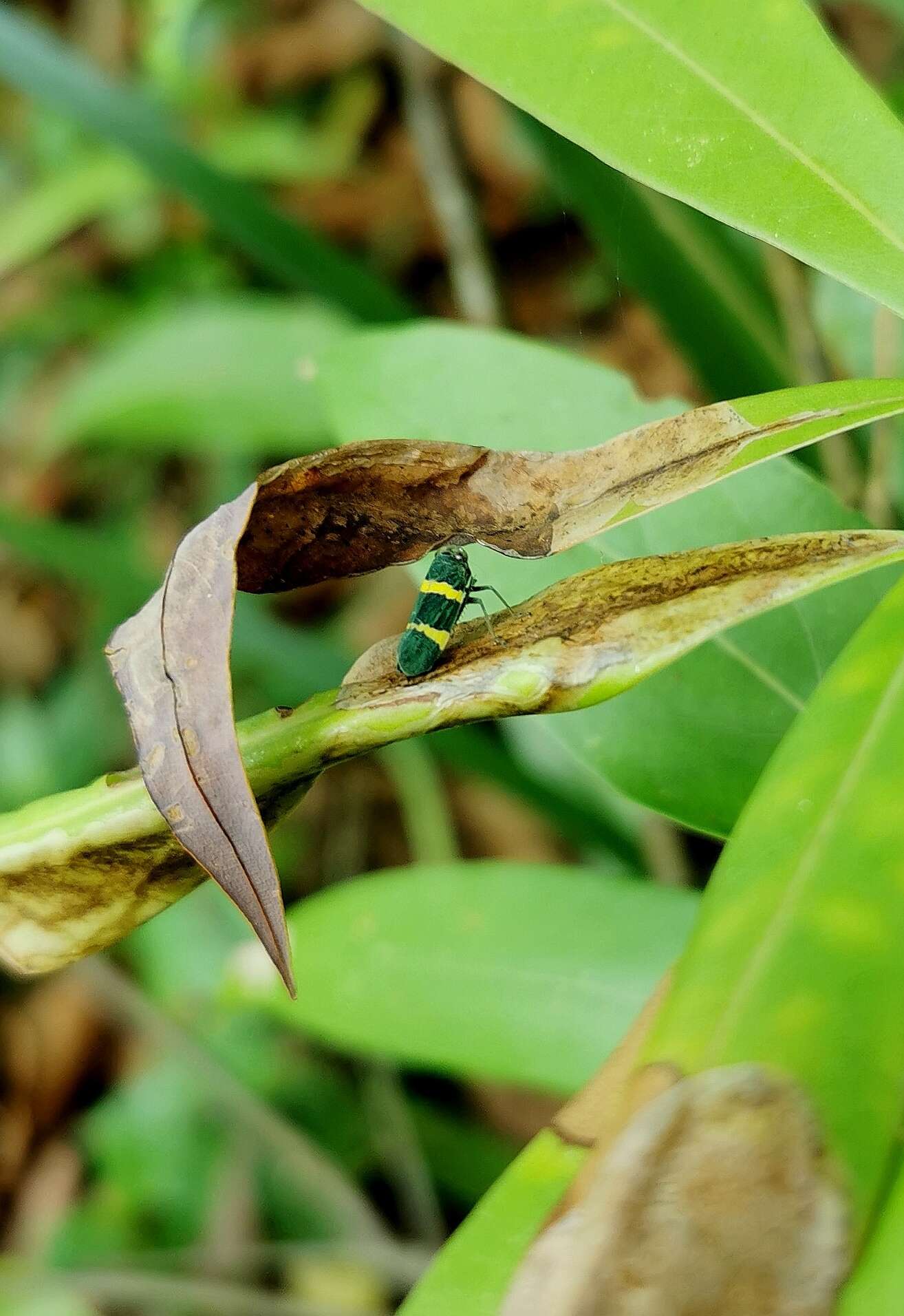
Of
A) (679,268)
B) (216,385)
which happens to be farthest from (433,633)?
(216,385)

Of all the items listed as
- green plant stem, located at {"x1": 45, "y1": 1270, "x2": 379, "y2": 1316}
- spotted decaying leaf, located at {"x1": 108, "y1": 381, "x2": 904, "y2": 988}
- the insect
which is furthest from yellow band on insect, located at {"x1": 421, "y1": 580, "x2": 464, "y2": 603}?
green plant stem, located at {"x1": 45, "y1": 1270, "x2": 379, "y2": 1316}

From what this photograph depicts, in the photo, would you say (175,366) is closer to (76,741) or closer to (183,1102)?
(76,741)

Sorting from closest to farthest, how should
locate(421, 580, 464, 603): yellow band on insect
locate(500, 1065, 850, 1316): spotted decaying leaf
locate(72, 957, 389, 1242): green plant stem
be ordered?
locate(500, 1065, 850, 1316): spotted decaying leaf → locate(421, 580, 464, 603): yellow band on insect → locate(72, 957, 389, 1242): green plant stem

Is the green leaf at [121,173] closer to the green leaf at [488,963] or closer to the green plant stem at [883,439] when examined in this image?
the green plant stem at [883,439]

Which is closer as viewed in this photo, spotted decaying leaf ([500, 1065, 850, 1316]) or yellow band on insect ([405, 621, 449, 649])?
spotted decaying leaf ([500, 1065, 850, 1316])

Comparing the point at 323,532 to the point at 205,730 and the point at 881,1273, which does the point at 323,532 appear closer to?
the point at 205,730

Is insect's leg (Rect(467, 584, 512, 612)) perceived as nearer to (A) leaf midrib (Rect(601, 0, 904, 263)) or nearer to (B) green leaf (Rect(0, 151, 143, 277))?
(A) leaf midrib (Rect(601, 0, 904, 263))
